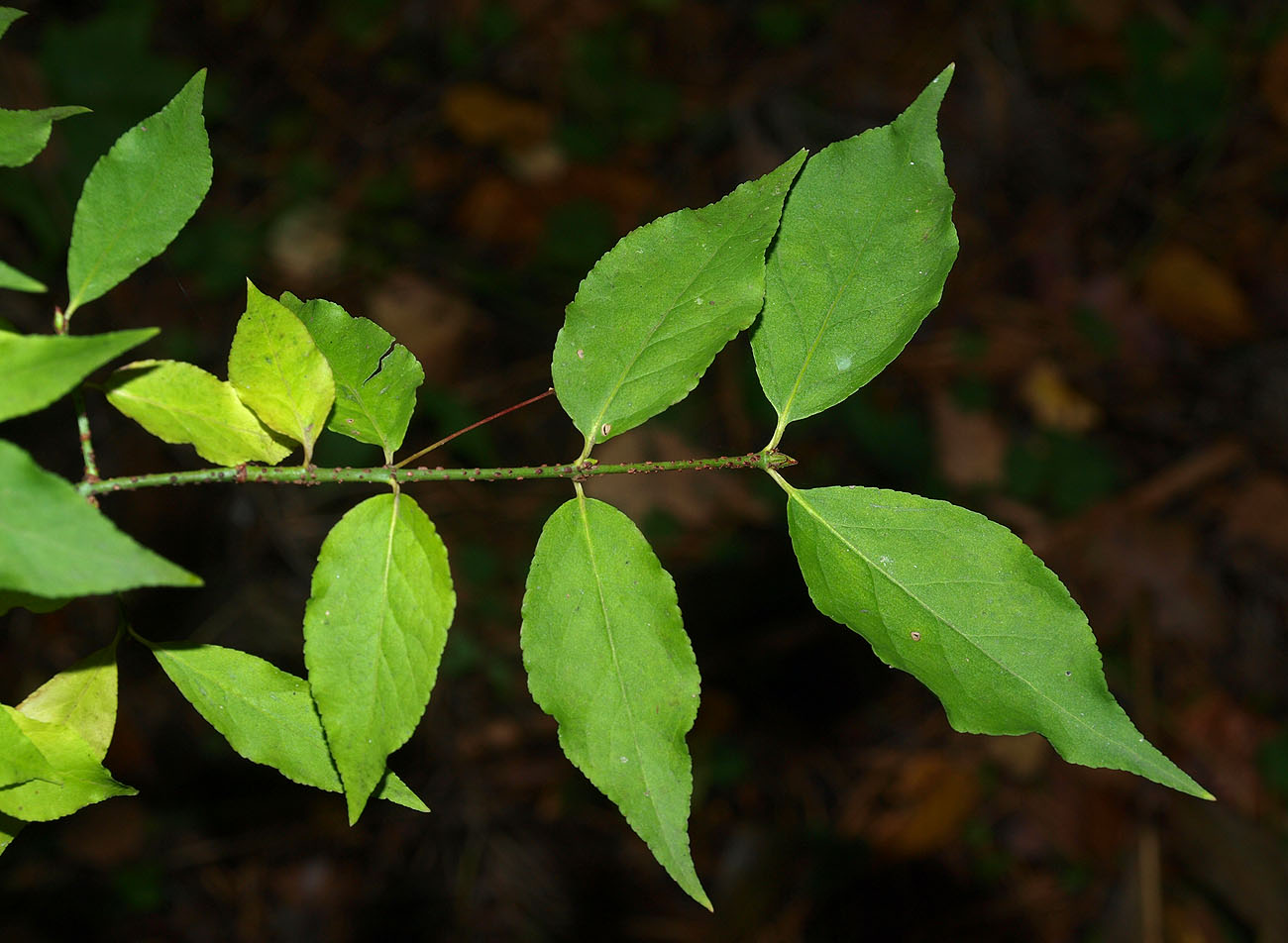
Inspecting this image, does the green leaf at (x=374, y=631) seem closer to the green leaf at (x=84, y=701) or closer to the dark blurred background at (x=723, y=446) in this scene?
the green leaf at (x=84, y=701)

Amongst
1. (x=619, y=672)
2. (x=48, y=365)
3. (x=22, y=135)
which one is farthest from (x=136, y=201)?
(x=619, y=672)

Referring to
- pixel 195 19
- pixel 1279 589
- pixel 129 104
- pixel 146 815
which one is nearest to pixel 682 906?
pixel 146 815

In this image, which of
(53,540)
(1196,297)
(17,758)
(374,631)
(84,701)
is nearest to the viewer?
(53,540)

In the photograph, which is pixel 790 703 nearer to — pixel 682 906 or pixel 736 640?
pixel 736 640

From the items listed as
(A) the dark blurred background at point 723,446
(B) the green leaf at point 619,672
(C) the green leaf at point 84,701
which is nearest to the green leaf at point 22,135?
(C) the green leaf at point 84,701

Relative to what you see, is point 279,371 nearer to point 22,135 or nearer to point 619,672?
point 22,135

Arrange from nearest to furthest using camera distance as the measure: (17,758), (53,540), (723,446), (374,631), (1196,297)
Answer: (53,540) < (17,758) < (374,631) < (723,446) < (1196,297)
